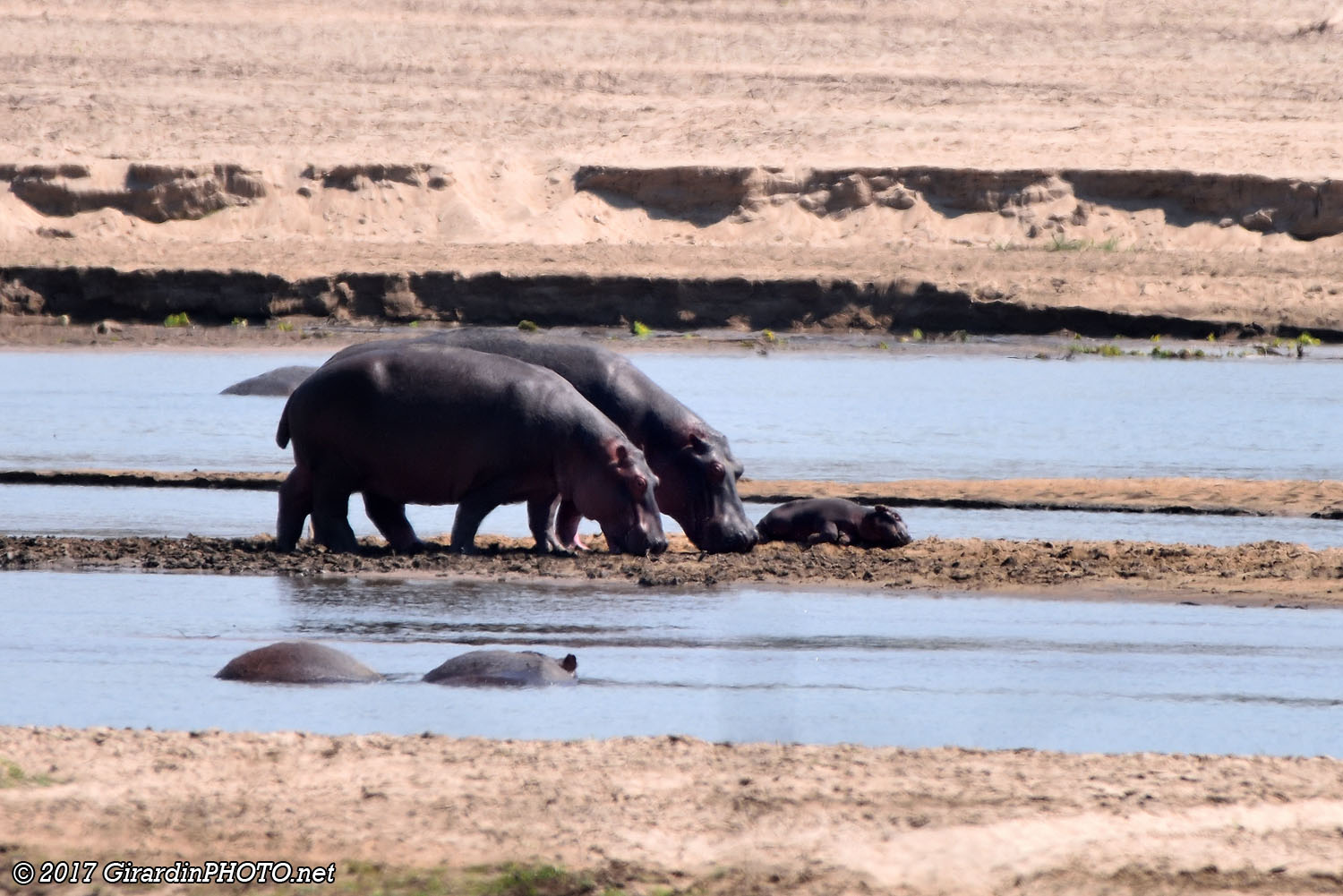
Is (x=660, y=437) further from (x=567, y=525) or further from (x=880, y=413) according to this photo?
(x=880, y=413)

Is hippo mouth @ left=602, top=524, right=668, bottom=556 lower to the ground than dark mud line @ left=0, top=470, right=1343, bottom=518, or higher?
higher

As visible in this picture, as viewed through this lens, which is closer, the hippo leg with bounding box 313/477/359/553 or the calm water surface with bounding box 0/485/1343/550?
the hippo leg with bounding box 313/477/359/553

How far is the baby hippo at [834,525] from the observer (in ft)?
40.0

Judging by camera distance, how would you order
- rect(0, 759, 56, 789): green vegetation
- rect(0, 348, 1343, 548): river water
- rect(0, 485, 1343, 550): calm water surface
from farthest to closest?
rect(0, 348, 1343, 548): river water, rect(0, 485, 1343, 550): calm water surface, rect(0, 759, 56, 789): green vegetation

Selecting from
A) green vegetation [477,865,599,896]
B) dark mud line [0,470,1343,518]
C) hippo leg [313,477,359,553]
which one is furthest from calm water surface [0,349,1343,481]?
green vegetation [477,865,599,896]

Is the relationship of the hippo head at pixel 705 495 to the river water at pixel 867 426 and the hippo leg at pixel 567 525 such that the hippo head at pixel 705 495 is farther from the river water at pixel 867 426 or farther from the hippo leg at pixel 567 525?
the river water at pixel 867 426

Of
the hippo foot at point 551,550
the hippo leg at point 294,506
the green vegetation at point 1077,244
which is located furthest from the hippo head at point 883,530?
the green vegetation at point 1077,244

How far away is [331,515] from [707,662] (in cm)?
385

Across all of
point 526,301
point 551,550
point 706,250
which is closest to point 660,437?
point 551,550

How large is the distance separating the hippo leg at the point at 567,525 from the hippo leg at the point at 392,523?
2.57 ft

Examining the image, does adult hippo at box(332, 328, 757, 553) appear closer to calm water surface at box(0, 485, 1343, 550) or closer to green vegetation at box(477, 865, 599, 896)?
calm water surface at box(0, 485, 1343, 550)

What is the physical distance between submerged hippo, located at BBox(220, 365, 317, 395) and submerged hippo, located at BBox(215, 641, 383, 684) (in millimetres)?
13967

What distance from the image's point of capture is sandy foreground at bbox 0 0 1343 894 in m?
5.64

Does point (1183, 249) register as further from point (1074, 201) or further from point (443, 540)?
point (443, 540)
